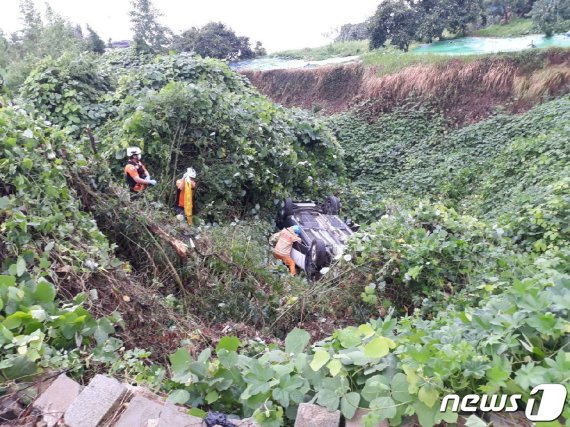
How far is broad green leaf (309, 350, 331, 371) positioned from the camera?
1740 millimetres

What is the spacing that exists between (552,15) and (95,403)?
19.4 metres

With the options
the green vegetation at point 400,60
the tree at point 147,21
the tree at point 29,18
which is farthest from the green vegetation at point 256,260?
the tree at point 29,18

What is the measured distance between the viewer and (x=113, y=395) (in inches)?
74.1

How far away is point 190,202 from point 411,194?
645cm

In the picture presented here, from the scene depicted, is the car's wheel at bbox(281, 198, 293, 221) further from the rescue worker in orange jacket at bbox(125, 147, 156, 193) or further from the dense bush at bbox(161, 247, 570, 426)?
the dense bush at bbox(161, 247, 570, 426)

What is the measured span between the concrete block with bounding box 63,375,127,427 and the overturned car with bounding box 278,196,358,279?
134 inches

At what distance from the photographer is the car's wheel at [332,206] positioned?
8.88 metres

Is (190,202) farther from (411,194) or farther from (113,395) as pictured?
(411,194)

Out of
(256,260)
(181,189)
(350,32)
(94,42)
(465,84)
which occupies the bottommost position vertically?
(256,260)

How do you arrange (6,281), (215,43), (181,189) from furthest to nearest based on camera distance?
1. (215,43)
2. (181,189)
3. (6,281)

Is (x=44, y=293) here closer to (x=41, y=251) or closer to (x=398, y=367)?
(x=41, y=251)

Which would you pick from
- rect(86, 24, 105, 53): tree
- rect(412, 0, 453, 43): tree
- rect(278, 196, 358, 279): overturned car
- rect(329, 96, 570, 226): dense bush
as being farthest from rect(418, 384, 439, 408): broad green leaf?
rect(86, 24, 105, 53): tree

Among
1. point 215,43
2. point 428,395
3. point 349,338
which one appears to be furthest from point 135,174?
point 215,43

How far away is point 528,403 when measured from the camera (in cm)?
146
